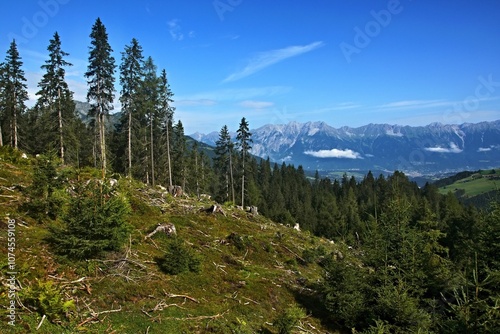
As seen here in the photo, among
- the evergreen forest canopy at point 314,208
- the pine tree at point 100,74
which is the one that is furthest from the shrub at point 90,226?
the pine tree at point 100,74

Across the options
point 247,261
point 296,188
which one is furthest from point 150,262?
point 296,188

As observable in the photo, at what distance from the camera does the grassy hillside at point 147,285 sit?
7867 millimetres

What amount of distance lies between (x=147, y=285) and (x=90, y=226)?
2.71 m

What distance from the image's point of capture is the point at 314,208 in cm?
10200

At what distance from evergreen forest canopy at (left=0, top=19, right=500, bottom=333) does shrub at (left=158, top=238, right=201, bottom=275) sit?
216 centimetres

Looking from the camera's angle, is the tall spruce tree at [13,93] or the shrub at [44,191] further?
the tall spruce tree at [13,93]

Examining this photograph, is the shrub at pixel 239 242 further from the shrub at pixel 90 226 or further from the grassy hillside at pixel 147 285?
the shrub at pixel 90 226

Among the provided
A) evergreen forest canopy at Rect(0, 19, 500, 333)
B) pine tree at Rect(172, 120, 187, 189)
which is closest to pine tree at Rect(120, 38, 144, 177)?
evergreen forest canopy at Rect(0, 19, 500, 333)

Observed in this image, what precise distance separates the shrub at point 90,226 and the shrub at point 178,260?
2220 millimetres

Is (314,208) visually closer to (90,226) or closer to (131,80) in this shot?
(131,80)

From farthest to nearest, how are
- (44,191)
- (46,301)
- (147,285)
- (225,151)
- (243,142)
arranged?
(225,151)
(243,142)
(44,191)
(147,285)
(46,301)

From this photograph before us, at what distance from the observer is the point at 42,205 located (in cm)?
1242

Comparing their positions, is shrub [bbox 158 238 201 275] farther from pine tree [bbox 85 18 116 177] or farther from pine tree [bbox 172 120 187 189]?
pine tree [bbox 172 120 187 189]

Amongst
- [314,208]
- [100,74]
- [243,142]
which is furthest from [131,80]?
[314,208]
